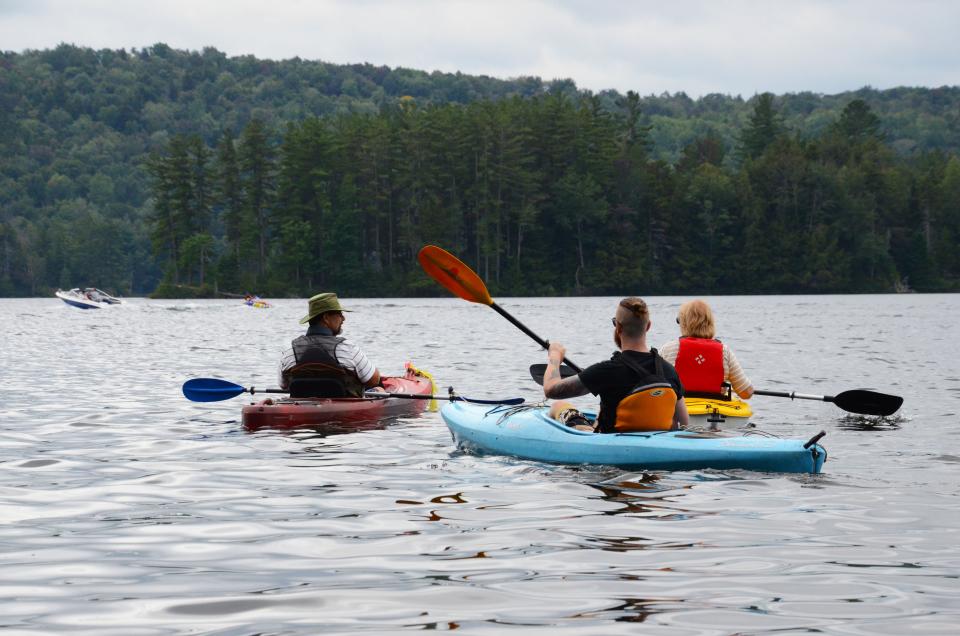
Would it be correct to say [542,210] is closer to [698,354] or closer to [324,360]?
[324,360]

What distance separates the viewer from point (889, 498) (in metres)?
7.52

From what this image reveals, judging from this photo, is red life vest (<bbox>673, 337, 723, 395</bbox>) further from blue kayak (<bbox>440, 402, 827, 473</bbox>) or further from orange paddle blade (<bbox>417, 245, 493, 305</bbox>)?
orange paddle blade (<bbox>417, 245, 493, 305</bbox>)

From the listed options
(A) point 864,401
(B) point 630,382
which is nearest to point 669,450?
(B) point 630,382

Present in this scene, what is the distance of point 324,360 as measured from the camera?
11.3 metres

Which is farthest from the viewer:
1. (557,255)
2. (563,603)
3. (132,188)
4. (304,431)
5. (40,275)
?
(132,188)

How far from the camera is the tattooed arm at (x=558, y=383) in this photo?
8.06m

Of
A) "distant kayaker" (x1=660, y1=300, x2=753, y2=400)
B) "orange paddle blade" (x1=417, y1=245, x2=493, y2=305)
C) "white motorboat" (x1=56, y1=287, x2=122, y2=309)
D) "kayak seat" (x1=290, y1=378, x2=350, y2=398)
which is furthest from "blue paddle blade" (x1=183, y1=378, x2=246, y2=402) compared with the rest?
"white motorboat" (x1=56, y1=287, x2=122, y2=309)

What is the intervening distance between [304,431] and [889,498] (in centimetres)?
554

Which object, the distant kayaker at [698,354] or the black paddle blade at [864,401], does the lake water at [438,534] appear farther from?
the distant kayaker at [698,354]

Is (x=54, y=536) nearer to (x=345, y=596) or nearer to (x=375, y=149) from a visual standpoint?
(x=345, y=596)

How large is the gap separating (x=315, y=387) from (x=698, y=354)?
3.92 meters

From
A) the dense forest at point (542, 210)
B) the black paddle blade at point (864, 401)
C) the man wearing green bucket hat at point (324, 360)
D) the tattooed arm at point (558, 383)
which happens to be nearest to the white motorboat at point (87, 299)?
the dense forest at point (542, 210)

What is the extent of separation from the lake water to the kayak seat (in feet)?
2.25

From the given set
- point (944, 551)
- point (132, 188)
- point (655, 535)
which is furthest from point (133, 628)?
point (132, 188)
